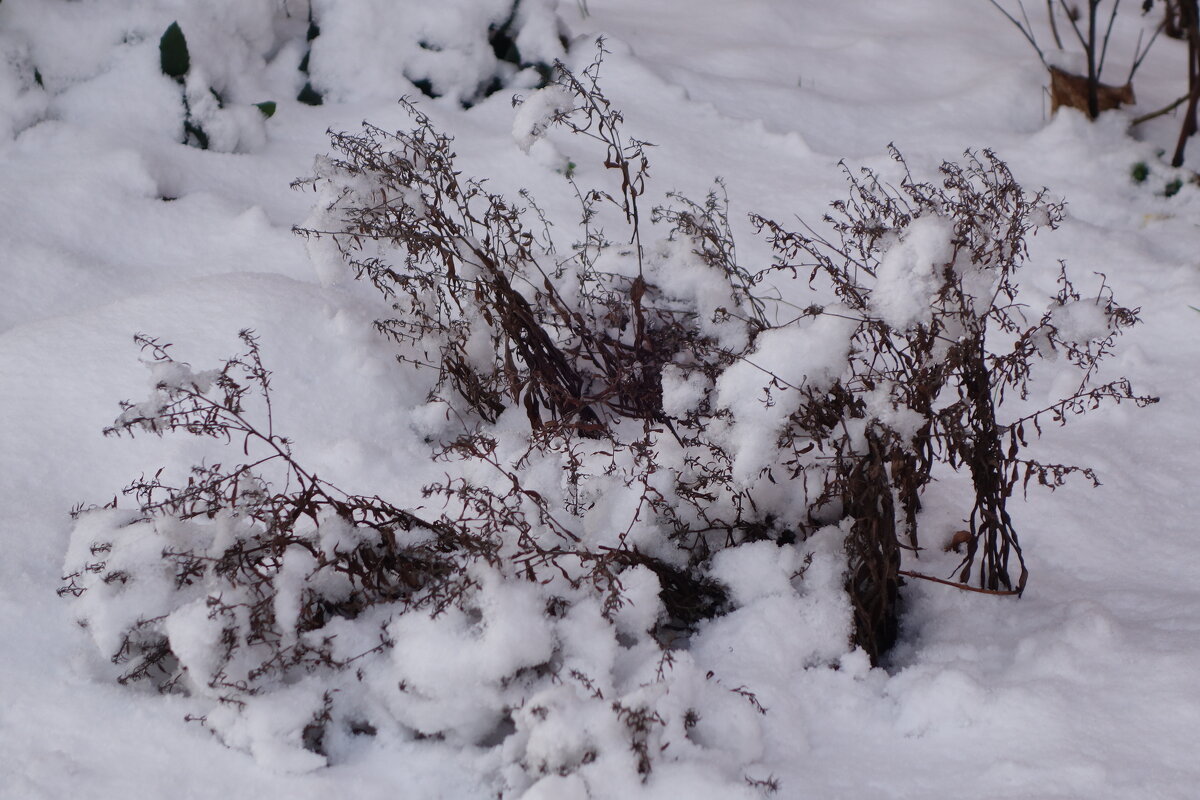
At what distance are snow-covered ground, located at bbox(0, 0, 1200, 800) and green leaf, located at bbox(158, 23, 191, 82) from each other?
0.12ft

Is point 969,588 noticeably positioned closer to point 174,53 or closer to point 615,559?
point 615,559

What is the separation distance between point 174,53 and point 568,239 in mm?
1225

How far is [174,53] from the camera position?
2.73 metres

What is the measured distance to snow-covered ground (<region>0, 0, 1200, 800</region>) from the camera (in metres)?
1.30

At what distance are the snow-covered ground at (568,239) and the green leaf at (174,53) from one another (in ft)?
0.12

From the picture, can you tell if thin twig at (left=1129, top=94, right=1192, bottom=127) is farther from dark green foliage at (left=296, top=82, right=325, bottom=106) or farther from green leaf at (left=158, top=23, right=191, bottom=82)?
green leaf at (left=158, top=23, right=191, bottom=82)

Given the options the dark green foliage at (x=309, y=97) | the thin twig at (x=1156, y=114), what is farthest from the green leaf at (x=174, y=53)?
the thin twig at (x=1156, y=114)

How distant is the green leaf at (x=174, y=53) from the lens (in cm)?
270

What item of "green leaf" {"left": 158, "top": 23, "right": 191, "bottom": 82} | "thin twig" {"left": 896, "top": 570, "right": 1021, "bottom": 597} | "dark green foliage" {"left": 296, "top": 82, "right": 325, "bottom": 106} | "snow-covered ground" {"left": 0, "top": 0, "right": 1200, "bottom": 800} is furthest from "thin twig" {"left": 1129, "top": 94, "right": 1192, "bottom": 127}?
"green leaf" {"left": 158, "top": 23, "right": 191, "bottom": 82}

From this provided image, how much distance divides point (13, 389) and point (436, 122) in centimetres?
141

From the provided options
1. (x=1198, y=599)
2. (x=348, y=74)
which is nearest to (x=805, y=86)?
(x=348, y=74)

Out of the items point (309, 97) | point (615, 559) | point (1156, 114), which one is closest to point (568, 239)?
point (309, 97)

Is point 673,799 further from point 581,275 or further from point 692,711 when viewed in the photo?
point 581,275

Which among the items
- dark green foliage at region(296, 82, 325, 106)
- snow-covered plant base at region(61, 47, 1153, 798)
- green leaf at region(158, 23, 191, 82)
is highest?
dark green foliage at region(296, 82, 325, 106)
